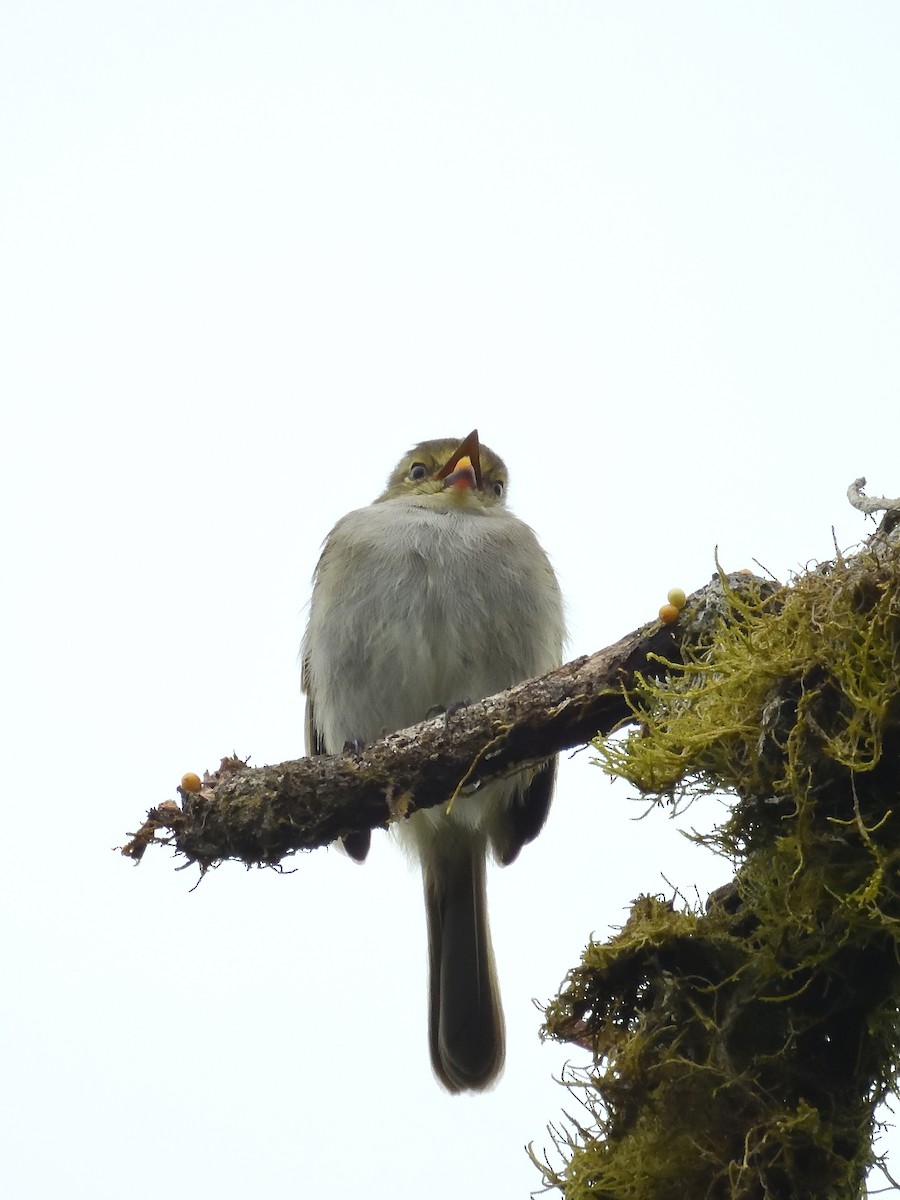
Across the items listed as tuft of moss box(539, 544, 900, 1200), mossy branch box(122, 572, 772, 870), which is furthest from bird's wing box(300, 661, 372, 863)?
tuft of moss box(539, 544, 900, 1200)

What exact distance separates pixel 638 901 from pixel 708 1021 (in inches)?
16.0

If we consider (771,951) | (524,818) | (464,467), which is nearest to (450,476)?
(464,467)

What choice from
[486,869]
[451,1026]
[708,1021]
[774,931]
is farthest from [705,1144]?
[486,869]

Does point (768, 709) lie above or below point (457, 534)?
below

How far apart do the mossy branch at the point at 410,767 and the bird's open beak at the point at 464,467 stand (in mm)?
2709

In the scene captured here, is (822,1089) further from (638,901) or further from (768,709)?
(768,709)

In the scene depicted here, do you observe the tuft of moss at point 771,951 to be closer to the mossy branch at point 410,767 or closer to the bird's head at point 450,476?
the mossy branch at point 410,767

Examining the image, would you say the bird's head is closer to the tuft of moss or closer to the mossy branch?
the mossy branch

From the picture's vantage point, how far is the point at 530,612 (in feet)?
20.3

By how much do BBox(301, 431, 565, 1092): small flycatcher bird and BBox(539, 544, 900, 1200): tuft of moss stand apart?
2301 mm

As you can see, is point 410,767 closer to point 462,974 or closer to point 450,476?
point 462,974

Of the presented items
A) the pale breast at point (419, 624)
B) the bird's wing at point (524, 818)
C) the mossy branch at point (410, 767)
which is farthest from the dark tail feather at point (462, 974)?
the mossy branch at point (410, 767)

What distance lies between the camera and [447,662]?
5.92 m

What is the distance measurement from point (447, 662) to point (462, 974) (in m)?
1.39
